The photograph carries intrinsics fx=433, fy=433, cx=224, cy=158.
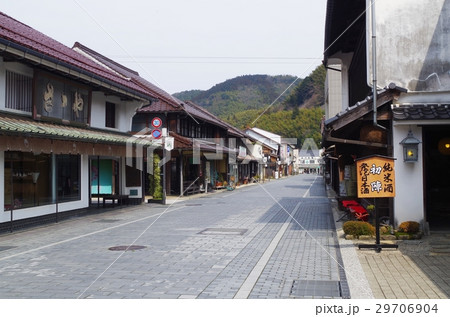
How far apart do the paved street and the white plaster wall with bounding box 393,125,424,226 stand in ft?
6.39

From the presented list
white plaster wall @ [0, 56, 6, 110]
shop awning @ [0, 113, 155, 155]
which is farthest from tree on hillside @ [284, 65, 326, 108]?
white plaster wall @ [0, 56, 6, 110]

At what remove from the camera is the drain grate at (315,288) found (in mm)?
6545

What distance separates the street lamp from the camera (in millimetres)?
11016

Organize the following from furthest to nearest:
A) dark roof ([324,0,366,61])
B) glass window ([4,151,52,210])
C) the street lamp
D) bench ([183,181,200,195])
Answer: bench ([183,181,200,195]) → dark roof ([324,0,366,61]) → glass window ([4,151,52,210]) → the street lamp

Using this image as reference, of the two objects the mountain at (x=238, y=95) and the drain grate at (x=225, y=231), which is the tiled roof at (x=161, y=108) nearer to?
the mountain at (x=238, y=95)

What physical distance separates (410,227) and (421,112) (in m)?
2.87

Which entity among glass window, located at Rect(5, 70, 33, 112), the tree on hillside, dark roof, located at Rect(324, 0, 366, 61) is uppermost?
the tree on hillside

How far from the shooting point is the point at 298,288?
6.89 m

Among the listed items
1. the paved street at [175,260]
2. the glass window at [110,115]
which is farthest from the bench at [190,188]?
the paved street at [175,260]

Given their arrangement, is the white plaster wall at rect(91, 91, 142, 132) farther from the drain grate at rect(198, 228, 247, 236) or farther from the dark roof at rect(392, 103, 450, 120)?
the dark roof at rect(392, 103, 450, 120)

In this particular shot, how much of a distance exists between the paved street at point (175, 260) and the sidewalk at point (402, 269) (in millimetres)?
303

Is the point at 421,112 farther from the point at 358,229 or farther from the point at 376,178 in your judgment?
the point at 358,229

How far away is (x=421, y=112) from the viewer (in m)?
10.7

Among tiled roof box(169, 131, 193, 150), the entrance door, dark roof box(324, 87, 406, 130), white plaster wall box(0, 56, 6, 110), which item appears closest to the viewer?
dark roof box(324, 87, 406, 130)
